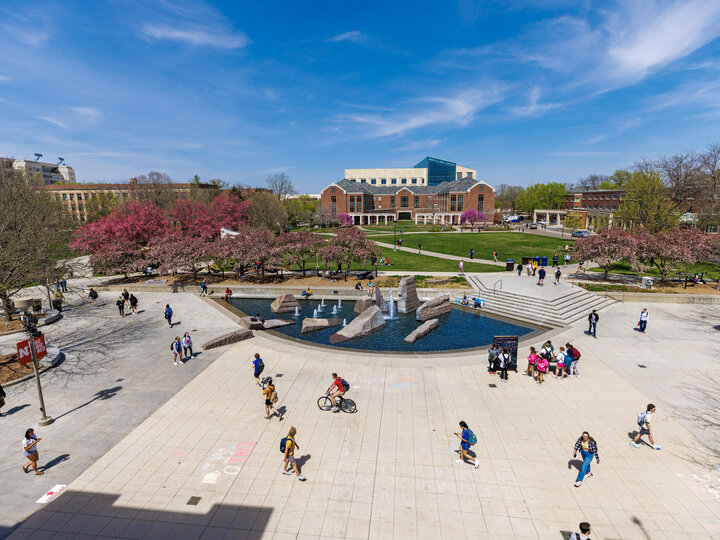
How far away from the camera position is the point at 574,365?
50.5 feet

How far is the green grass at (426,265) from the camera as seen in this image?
38.3m

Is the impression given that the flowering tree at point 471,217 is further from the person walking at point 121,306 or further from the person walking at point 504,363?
the person walking at point 121,306

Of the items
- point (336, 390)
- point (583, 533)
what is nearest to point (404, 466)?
point (336, 390)

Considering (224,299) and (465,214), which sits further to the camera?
(465,214)

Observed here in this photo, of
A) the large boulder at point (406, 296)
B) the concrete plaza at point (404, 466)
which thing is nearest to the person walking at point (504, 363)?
the concrete plaza at point (404, 466)

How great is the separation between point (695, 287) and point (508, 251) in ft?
75.8

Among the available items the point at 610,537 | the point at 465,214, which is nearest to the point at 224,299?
→ the point at 610,537

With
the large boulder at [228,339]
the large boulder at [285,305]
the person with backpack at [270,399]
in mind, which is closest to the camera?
the person with backpack at [270,399]

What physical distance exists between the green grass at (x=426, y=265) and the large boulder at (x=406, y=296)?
11.5m

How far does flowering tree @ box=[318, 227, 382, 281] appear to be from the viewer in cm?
3250

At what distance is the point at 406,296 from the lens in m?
26.6

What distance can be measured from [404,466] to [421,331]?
38.6 feet

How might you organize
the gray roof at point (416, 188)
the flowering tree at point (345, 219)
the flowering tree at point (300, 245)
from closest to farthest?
the flowering tree at point (300, 245), the flowering tree at point (345, 219), the gray roof at point (416, 188)

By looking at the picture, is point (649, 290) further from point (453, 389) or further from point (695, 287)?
point (453, 389)
